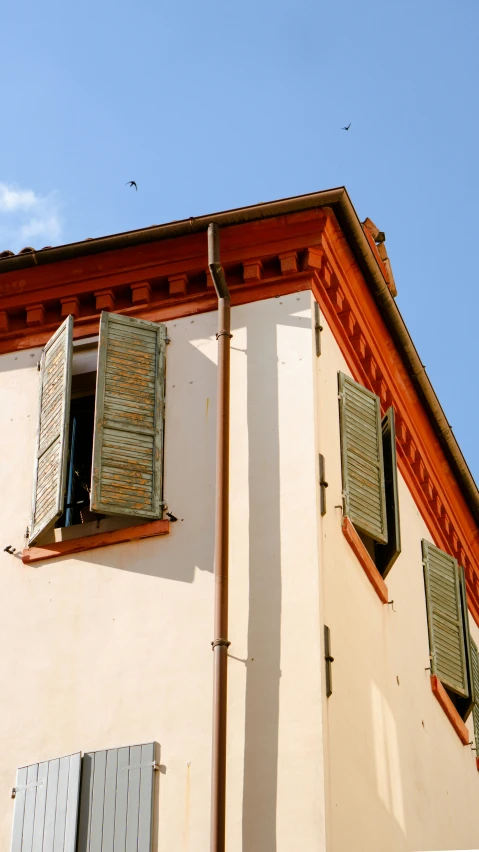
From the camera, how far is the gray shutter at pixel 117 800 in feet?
36.4

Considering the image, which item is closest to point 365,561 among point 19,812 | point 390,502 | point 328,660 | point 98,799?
point 390,502

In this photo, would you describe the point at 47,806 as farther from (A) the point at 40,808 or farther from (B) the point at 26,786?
(B) the point at 26,786

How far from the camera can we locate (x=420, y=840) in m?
13.2

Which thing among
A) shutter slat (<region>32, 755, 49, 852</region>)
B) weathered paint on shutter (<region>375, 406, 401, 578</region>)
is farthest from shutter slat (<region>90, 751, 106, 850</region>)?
weathered paint on shutter (<region>375, 406, 401, 578</region>)

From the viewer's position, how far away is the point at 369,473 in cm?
1379

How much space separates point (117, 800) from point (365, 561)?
309 centimetres

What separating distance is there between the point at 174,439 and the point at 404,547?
133 inches

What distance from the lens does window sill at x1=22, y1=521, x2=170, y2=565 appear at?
496 inches

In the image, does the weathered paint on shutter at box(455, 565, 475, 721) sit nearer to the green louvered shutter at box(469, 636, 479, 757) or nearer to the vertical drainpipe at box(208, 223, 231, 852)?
the green louvered shutter at box(469, 636, 479, 757)

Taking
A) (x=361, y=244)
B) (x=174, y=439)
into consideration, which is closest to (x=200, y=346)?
(x=174, y=439)

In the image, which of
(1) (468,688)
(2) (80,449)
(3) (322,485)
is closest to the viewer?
(3) (322,485)

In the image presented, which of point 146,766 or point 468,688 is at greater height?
Answer: point 468,688

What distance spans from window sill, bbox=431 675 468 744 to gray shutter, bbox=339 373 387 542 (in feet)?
7.57

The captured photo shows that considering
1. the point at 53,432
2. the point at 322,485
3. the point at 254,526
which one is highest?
the point at 53,432
